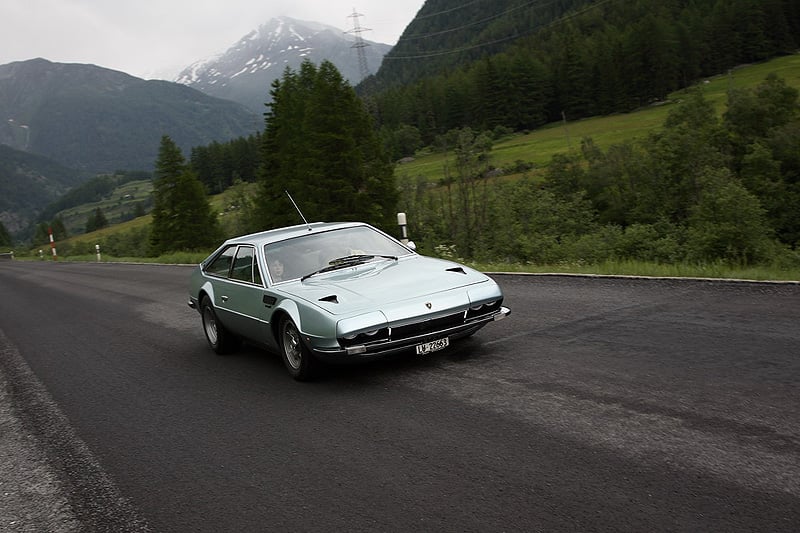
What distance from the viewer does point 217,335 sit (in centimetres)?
825

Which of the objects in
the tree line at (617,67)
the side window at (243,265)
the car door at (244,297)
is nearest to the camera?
the car door at (244,297)

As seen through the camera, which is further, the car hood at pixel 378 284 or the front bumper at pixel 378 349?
the car hood at pixel 378 284

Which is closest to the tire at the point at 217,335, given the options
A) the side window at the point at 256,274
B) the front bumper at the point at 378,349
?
the side window at the point at 256,274

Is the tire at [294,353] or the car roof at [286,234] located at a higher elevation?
the car roof at [286,234]

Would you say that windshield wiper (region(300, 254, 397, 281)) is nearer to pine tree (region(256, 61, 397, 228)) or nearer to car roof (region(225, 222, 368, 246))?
car roof (region(225, 222, 368, 246))

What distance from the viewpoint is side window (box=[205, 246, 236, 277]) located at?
8031 millimetres

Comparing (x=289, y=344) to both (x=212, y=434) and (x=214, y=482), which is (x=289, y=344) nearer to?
(x=212, y=434)

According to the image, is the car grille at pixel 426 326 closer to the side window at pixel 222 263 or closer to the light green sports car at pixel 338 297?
the light green sports car at pixel 338 297

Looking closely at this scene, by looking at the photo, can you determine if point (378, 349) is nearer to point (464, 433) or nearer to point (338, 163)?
point (464, 433)

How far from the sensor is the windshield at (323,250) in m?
7.08

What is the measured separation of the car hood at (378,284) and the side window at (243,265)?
30.5 inches

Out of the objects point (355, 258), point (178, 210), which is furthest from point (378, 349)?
point (178, 210)

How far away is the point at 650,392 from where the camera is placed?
4840mm

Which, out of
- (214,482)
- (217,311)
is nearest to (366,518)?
(214,482)
